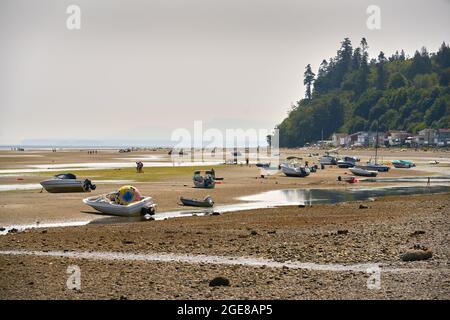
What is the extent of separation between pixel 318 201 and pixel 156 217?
570 inches

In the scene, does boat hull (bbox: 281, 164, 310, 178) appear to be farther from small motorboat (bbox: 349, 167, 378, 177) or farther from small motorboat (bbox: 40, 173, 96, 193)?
small motorboat (bbox: 40, 173, 96, 193)

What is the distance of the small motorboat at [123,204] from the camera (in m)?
32.0

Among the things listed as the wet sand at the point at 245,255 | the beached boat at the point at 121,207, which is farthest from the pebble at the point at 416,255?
the beached boat at the point at 121,207

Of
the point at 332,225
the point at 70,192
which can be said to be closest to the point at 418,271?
the point at 332,225

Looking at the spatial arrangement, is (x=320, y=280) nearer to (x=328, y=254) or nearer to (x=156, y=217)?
(x=328, y=254)

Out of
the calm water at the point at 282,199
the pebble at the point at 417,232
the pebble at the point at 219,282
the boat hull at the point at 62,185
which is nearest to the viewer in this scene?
Answer: the pebble at the point at 219,282

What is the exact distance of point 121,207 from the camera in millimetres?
31859

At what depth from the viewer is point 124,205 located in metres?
32.0

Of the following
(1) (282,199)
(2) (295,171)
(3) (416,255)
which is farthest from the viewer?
(2) (295,171)

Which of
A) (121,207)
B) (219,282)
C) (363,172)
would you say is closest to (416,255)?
(219,282)

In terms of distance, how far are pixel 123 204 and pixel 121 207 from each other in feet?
1.02

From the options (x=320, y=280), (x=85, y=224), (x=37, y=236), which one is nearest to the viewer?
(x=320, y=280)

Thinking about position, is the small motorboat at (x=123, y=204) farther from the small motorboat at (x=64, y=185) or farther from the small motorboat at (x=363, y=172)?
the small motorboat at (x=363, y=172)

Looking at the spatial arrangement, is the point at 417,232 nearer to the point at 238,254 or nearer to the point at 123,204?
the point at 238,254
